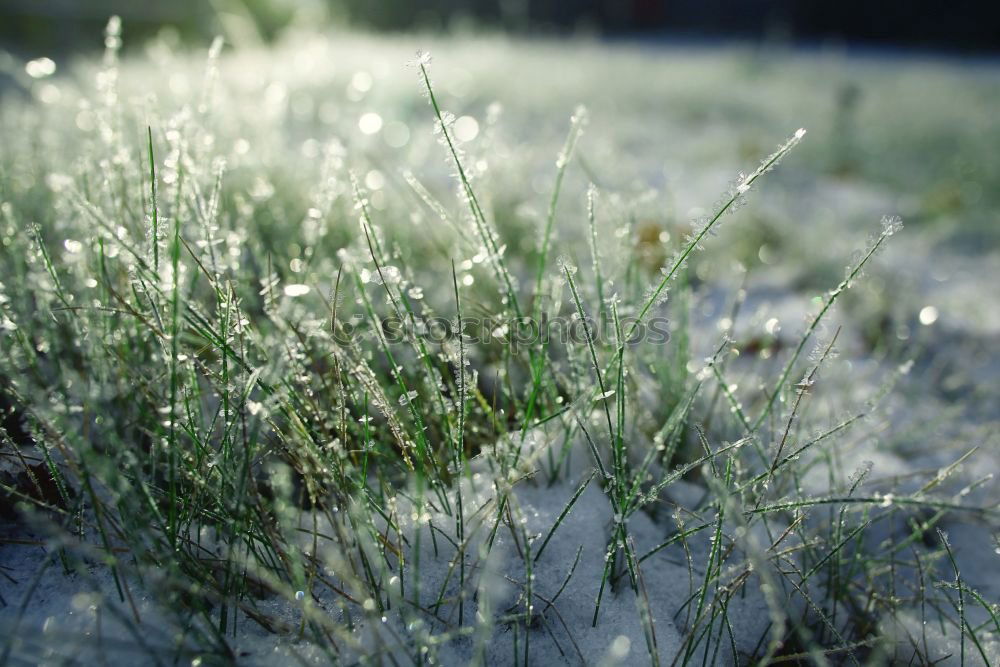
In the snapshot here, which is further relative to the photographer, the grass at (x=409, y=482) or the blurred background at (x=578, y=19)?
the blurred background at (x=578, y=19)

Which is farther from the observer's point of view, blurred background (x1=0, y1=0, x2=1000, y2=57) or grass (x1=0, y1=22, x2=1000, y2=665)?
blurred background (x1=0, y1=0, x2=1000, y2=57)

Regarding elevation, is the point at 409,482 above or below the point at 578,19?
below

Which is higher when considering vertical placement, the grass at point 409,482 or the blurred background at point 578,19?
the blurred background at point 578,19

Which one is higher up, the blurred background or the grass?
the blurred background

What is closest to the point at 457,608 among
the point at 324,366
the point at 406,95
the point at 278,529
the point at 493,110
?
the point at 278,529

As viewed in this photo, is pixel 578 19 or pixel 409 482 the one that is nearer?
pixel 409 482
